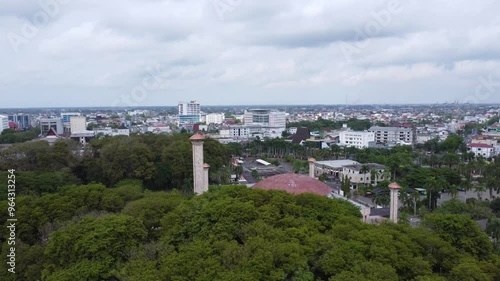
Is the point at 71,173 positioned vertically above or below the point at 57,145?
below

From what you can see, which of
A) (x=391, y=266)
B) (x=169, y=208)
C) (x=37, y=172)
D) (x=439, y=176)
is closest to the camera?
(x=391, y=266)

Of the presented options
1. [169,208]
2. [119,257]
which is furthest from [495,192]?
[119,257]

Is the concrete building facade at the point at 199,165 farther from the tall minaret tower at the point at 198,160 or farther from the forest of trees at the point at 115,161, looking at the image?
the forest of trees at the point at 115,161

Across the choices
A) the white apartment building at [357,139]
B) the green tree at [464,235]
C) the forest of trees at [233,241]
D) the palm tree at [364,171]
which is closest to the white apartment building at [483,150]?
the white apartment building at [357,139]

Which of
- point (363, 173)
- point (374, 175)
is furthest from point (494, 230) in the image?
point (363, 173)

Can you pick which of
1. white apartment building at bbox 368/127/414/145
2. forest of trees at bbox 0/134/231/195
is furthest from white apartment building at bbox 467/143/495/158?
forest of trees at bbox 0/134/231/195

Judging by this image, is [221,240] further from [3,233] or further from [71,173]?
[71,173]

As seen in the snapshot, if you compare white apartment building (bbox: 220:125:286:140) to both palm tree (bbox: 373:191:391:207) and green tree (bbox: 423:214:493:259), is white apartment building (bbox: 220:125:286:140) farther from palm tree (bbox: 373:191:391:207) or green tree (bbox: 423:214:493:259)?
green tree (bbox: 423:214:493:259)
